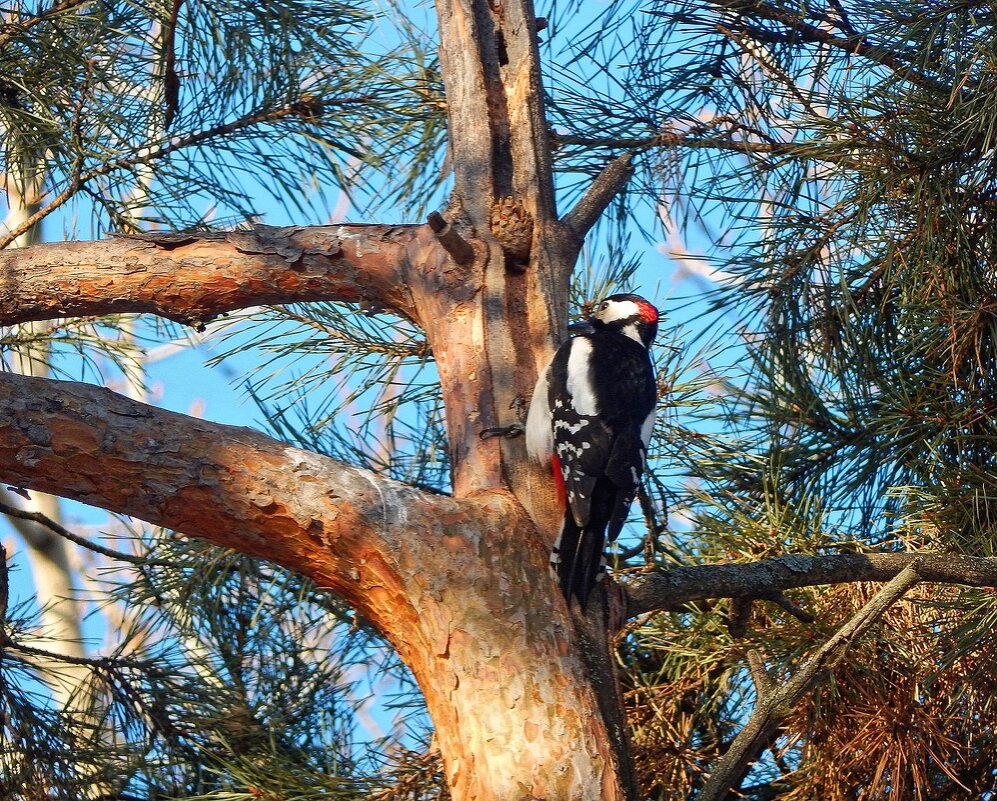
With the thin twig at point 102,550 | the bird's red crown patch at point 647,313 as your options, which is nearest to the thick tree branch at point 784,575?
the bird's red crown patch at point 647,313

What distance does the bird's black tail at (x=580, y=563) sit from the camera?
57.9 inches

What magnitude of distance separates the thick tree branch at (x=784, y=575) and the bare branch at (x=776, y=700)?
0.25 feet

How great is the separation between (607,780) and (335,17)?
5.88 feet

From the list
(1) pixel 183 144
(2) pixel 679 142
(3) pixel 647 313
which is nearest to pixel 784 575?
(3) pixel 647 313

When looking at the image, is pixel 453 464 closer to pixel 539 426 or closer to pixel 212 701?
pixel 539 426

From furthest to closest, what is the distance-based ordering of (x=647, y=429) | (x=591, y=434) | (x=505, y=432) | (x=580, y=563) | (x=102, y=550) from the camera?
(x=102, y=550), (x=647, y=429), (x=591, y=434), (x=505, y=432), (x=580, y=563)

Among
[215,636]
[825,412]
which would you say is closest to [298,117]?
[215,636]

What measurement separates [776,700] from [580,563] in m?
0.30

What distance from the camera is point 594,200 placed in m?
1.88

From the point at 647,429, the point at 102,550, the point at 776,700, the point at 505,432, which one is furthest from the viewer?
the point at 102,550

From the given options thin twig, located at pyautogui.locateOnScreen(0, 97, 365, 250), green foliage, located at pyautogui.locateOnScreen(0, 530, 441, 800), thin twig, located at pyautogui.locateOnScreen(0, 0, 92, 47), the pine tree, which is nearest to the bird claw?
the pine tree

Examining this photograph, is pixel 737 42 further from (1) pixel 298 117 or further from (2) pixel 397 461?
(2) pixel 397 461

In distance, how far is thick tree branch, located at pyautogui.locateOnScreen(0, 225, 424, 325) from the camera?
1842mm

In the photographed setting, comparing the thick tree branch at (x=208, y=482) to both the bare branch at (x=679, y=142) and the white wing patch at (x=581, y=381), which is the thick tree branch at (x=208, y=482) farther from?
the bare branch at (x=679, y=142)
